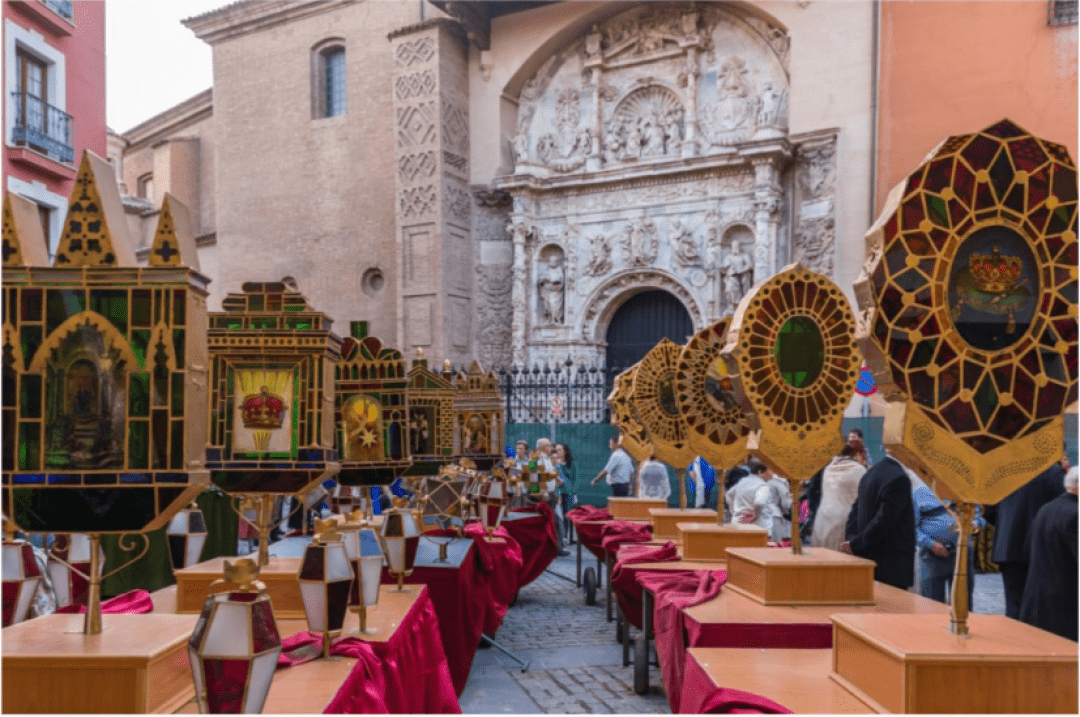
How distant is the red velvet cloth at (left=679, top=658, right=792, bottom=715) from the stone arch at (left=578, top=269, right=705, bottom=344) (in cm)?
1852

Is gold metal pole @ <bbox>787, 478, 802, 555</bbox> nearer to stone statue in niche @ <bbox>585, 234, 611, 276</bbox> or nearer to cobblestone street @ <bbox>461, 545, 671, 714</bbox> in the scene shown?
cobblestone street @ <bbox>461, 545, 671, 714</bbox>

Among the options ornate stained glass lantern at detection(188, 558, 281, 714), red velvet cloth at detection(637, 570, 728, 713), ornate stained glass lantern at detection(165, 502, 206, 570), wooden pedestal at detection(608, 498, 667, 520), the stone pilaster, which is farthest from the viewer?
the stone pilaster

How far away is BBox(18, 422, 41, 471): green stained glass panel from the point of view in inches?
105

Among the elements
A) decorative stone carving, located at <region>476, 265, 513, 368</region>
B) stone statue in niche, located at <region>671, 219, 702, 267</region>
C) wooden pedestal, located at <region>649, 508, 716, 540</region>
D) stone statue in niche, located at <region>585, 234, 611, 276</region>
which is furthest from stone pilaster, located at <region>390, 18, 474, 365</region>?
wooden pedestal, located at <region>649, 508, 716, 540</region>

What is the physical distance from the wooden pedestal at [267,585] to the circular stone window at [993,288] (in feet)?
9.09

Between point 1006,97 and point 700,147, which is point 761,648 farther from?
point 700,147

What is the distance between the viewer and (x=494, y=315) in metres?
24.4

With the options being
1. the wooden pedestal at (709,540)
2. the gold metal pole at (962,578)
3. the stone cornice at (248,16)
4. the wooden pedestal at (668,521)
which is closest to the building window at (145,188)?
the stone cornice at (248,16)

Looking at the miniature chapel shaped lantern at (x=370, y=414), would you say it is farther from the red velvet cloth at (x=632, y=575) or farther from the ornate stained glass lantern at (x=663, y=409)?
the ornate stained glass lantern at (x=663, y=409)

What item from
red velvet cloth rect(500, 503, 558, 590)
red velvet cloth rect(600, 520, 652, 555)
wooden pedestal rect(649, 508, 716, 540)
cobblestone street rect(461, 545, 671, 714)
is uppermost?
wooden pedestal rect(649, 508, 716, 540)

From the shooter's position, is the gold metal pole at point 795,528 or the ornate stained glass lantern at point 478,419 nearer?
the gold metal pole at point 795,528

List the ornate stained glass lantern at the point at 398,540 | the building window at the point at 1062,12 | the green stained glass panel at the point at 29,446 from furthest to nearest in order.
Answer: the building window at the point at 1062,12 < the ornate stained glass lantern at the point at 398,540 < the green stained glass panel at the point at 29,446

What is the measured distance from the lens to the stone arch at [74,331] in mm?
2691

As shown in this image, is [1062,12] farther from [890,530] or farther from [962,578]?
[962,578]
